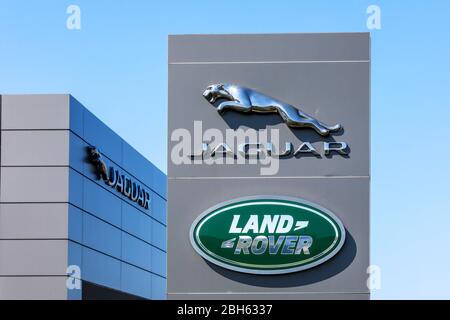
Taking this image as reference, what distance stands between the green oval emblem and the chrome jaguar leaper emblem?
45.1 inches

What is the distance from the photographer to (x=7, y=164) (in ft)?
98.9

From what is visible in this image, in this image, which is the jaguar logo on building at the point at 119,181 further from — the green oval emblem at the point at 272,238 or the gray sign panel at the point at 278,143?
the green oval emblem at the point at 272,238

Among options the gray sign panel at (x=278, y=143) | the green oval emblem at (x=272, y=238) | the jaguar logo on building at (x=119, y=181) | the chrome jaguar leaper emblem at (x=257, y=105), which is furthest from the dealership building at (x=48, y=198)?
the chrome jaguar leaper emblem at (x=257, y=105)

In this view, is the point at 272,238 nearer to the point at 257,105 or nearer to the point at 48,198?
the point at 257,105

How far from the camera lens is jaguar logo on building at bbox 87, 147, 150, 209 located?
33.9 metres

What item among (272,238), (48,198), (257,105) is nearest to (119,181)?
(48,198)

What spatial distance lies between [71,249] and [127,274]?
8.54 metres

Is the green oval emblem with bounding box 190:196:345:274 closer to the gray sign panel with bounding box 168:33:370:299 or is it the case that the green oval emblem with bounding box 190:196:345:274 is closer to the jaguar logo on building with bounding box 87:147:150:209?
the gray sign panel with bounding box 168:33:370:299

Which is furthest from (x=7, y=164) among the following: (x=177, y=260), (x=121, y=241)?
(x=177, y=260)

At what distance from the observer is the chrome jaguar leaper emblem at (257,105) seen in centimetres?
1566

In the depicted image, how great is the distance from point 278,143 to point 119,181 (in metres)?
22.5

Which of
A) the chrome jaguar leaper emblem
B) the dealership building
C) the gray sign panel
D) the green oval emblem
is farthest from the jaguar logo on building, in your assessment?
the green oval emblem

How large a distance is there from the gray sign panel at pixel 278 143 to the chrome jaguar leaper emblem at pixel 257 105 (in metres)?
0.06

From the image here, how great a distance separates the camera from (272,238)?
15.5 metres
